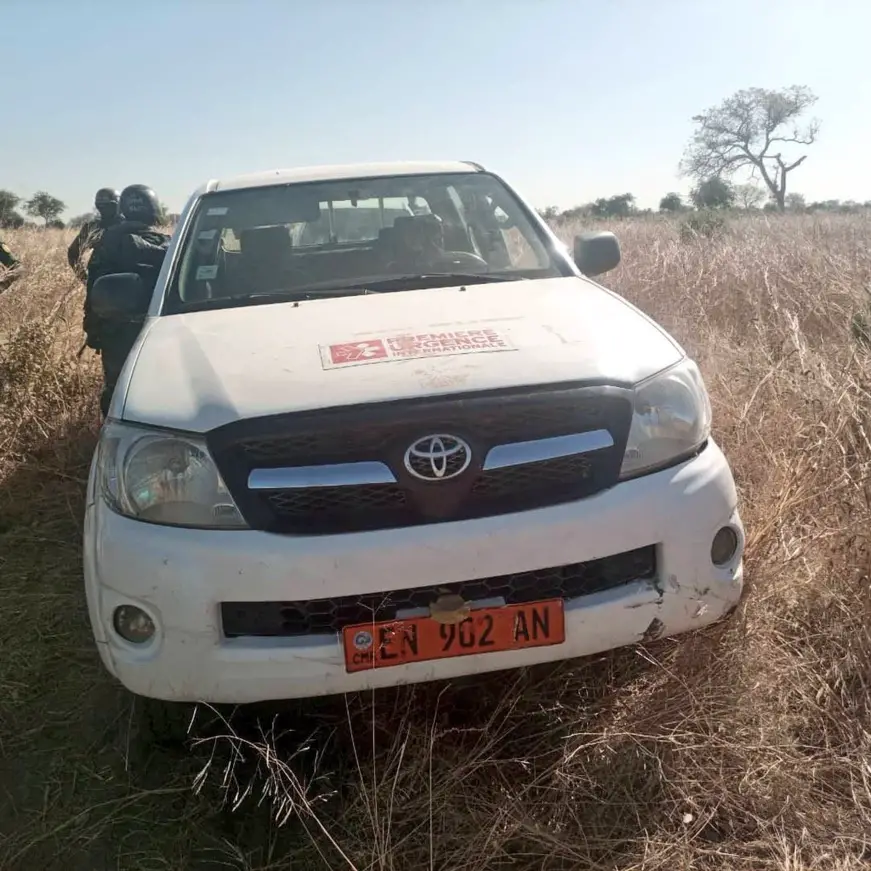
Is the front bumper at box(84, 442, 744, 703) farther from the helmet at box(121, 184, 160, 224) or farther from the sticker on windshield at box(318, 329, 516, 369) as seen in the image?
the helmet at box(121, 184, 160, 224)

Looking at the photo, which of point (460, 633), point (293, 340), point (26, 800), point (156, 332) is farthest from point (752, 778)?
point (156, 332)

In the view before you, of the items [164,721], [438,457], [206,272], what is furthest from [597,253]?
[164,721]

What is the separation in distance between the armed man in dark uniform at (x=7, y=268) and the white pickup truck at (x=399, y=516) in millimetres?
4902

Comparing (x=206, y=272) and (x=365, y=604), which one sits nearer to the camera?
(x=365, y=604)

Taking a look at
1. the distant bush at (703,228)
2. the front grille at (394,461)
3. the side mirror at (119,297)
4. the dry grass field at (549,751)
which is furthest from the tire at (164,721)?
the distant bush at (703,228)

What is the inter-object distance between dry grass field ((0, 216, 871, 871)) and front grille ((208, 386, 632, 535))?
589mm

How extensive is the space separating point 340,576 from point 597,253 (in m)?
2.12

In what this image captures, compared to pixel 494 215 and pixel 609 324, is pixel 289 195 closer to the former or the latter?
A: pixel 494 215

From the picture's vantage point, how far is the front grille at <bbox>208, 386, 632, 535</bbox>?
1929mm

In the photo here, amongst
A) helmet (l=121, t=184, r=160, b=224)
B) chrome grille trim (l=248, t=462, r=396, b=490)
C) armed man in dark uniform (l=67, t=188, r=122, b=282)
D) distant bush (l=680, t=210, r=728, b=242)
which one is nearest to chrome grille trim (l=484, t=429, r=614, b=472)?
chrome grille trim (l=248, t=462, r=396, b=490)

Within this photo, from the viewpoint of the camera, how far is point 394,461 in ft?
6.40

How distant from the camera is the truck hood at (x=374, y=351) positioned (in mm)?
2045

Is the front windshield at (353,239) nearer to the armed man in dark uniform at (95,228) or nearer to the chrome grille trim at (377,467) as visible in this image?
the chrome grille trim at (377,467)

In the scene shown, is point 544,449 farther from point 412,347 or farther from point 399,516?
point 412,347
